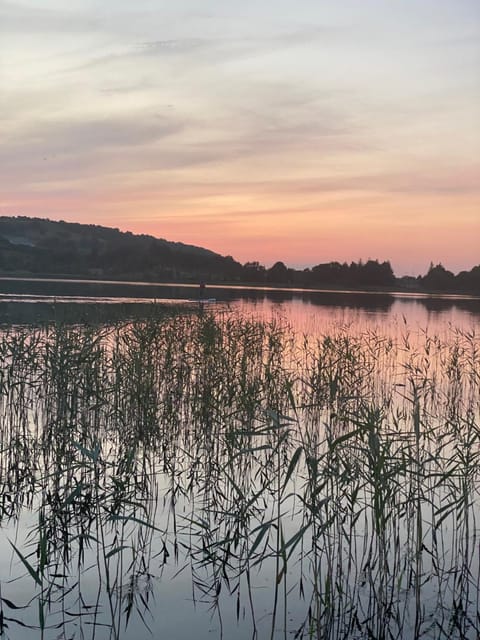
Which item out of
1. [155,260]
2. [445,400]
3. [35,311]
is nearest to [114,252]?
[155,260]

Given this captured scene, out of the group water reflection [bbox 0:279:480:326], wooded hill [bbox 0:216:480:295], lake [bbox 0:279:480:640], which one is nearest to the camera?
lake [bbox 0:279:480:640]

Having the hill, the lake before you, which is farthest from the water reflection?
the hill

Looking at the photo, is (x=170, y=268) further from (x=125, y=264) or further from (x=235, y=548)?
(x=235, y=548)

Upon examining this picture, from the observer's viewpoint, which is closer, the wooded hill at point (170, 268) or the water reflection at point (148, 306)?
the water reflection at point (148, 306)

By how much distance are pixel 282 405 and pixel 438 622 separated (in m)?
7.77

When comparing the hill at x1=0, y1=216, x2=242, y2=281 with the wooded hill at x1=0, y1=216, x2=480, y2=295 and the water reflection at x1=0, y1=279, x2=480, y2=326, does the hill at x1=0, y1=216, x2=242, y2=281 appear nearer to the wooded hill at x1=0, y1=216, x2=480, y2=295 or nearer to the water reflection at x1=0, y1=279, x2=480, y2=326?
the wooded hill at x1=0, y1=216, x2=480, y2=295

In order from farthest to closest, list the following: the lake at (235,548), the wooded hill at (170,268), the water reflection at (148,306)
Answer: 1. the wooded hill at (170,268)
2. the water reflection at (148,306)
3. the lake at (235,548)


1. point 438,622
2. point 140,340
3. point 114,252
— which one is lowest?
point 438,622

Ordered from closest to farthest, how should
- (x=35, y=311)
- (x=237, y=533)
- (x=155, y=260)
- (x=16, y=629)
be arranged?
(x=16, y=629)
(x=237, y=533)
(x=35, y=311)
(x=155, y=260)

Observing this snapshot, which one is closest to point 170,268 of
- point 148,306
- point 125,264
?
point 125,264

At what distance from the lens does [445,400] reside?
630 inches

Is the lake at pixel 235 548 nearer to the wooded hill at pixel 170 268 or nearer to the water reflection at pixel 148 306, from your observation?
the water reflection at pixel 148 306

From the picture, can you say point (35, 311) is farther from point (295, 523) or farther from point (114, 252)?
point (114, 252)

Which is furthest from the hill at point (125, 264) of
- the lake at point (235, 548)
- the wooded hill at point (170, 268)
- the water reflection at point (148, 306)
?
the lake at point (235, 548)
